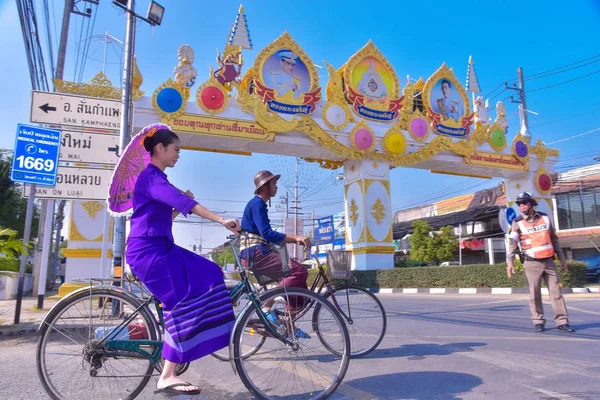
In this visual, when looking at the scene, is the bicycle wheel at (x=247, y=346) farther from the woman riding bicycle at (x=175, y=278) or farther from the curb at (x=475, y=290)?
the curb at (x=475, y=290)

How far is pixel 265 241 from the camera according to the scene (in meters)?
2.63

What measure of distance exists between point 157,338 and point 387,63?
15.8 metres

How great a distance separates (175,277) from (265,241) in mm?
594

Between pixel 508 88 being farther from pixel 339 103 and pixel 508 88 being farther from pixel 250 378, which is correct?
pixel 250 378

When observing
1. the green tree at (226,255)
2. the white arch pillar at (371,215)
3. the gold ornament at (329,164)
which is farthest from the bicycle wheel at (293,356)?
the gold ornament at (329,164)

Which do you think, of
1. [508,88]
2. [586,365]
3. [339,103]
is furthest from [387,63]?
[586,365]

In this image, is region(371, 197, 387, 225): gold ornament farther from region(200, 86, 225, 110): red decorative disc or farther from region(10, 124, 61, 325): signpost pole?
region(10, 124, 61, 325): signpost pole

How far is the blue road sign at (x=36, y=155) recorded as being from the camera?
5672 millimetres

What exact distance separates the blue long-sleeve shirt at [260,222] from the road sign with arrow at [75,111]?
3.89m

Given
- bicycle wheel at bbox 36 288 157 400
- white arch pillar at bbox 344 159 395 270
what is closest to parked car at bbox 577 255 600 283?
white arch pillar at bbox 344 159 395 270

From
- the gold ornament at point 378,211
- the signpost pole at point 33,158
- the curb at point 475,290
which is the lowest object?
the curb at point 475,290

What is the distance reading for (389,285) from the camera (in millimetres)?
14453

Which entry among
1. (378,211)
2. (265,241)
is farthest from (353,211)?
(265,241)

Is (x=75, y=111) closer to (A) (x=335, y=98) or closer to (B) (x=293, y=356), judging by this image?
(B) (x=293, y=356)
